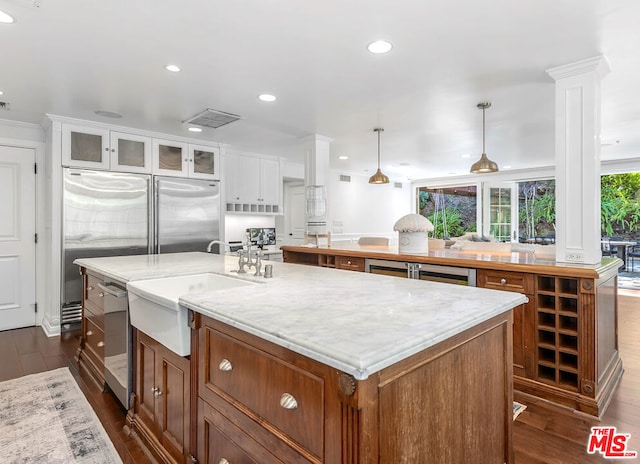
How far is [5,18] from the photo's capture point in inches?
81.4

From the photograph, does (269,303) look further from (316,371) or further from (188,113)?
(188,113)

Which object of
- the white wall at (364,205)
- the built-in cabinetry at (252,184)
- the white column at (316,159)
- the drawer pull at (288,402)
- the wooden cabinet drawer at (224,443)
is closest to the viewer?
the drawer pull at (288,402)

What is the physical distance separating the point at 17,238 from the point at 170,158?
6.26 feet

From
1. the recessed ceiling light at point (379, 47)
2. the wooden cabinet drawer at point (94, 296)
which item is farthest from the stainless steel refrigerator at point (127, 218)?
the recessed ceiling light at point (379, 47)

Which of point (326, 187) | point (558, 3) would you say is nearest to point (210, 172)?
point (326, 187)

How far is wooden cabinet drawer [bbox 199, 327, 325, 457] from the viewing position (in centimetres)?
98

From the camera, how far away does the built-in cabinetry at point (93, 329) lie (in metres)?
2.64

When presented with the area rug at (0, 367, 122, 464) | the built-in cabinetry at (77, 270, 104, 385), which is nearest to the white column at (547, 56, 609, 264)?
the area rug at (0, 367, 122, 464)

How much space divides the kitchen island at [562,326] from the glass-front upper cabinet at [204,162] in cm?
360

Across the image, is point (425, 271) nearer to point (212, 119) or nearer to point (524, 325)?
point (524, 325)

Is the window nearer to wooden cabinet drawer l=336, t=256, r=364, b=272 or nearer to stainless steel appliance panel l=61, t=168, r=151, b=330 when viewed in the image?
wooden cabinet drawer l=336, t=256, r=364, b=272

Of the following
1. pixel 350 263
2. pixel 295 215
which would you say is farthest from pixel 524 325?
pixel 295 215

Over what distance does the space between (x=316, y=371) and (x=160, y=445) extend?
128 cm

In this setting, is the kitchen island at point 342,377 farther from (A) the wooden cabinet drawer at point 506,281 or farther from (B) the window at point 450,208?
(B) the window at point 450,208
